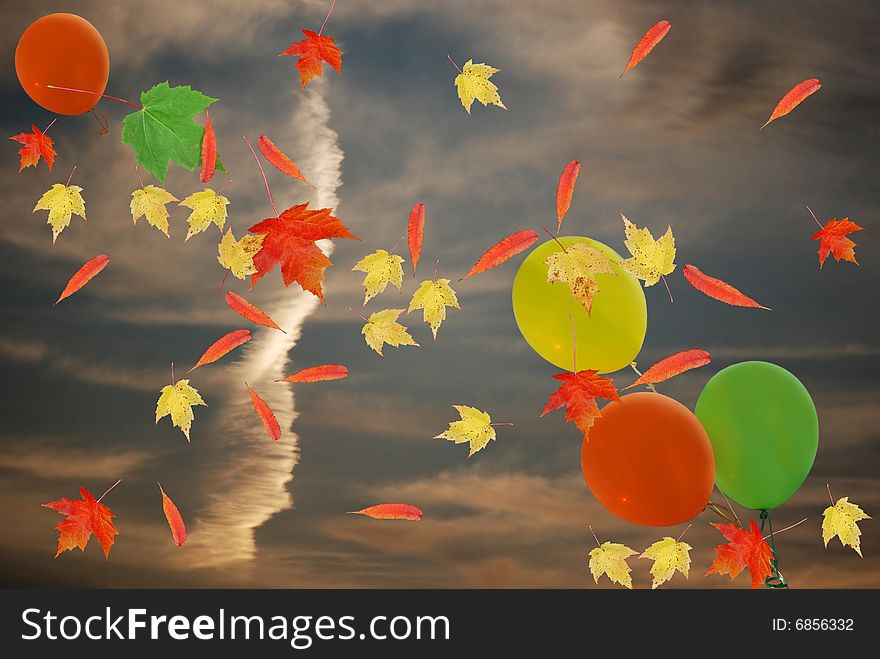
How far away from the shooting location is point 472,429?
404 centimetres

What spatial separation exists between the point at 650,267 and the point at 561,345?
0.60 metres

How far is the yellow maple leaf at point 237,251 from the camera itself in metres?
3.84

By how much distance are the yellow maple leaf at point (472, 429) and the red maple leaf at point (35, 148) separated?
2.83m

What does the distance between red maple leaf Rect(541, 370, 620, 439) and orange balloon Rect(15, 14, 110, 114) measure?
9.40 feet

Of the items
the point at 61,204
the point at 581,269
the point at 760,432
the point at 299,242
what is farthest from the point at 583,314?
the point at 61,204

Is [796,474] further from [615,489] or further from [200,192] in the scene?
[200,192]

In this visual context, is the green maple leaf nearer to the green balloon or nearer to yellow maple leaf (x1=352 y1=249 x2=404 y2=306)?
yellow maple leaf (x1=352 y1=249 x2=404 y2=306)

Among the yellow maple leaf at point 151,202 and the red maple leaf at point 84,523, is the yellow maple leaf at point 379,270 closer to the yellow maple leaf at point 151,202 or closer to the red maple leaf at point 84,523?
the yellow maple leaf at point 151,202

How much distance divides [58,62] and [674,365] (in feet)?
11.9

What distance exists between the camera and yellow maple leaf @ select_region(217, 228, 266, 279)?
3838 millimetres

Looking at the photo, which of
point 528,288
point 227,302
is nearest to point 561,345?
point 528,288

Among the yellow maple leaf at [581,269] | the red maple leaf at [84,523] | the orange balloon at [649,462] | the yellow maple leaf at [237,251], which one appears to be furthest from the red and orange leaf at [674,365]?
the red maple leaf at [84,523]

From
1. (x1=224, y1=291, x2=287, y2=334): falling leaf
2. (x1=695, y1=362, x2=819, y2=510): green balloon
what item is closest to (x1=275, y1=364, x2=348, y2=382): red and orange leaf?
(x1=224, y1=291, x2=287, y2=334): falling leaf

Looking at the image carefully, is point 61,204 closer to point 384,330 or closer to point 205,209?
point 205,209
